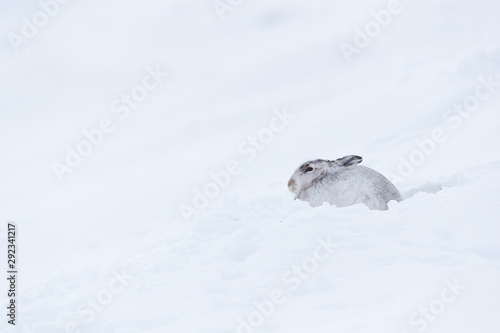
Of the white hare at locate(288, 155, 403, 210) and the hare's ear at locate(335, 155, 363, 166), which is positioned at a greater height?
the hare's ear at locate(335, 155, 363, 166)

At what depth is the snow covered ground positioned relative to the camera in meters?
4.66

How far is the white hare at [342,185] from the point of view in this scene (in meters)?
7.06

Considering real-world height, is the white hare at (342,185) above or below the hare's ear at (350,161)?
below

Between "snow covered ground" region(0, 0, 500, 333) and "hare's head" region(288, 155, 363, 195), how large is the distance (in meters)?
0.32

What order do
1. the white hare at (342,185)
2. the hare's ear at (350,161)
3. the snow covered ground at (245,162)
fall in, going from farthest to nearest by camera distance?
the hare's ear at (350,161) → the white hare at (342,185) → the snow covered ground at (245,162)

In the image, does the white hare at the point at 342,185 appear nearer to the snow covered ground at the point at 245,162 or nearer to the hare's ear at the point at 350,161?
the hare's ear at the point at 350,161

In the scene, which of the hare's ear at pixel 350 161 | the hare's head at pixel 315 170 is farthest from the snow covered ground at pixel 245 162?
the hare's ear at pixel 350 161

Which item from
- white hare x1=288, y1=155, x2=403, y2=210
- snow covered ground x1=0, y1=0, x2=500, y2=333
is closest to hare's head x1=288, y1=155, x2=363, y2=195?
white hare x1=288, y1=155, x2=403, y2=210

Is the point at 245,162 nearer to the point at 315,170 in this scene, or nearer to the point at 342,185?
the point at 315,170

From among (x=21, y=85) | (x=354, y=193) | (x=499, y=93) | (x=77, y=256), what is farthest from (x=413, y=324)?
(x=21, y=85)

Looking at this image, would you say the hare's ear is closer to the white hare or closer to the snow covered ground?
the white hare

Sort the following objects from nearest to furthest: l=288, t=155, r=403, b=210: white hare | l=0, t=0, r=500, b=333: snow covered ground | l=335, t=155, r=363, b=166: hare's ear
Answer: l=0, t=0, r=500, b=333: snow covered ground → l=288, t=155, r=403, b=210: white hare → l=335, t=155, r=363, b=166: hare's ear

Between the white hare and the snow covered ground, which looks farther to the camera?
the white hare

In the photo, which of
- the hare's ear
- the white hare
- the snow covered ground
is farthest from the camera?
the hare's ear
